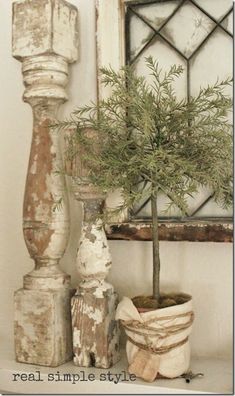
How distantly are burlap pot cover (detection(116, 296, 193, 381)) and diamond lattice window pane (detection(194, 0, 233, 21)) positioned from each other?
0.53 m

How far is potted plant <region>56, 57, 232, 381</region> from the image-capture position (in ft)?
2.77

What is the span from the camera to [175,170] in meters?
0.85

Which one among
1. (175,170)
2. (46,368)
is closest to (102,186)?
(175,170)

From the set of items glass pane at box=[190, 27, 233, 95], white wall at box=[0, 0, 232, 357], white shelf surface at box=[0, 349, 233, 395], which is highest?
glass pane at box=[190, 27, 233, 95]

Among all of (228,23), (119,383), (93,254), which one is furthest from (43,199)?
(228,23)

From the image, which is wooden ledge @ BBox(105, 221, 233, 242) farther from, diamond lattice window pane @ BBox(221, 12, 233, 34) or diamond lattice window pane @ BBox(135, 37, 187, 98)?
diamond lattice window pane @ BBox(221, 12, 233, 34)

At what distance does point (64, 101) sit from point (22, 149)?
6.5 inches

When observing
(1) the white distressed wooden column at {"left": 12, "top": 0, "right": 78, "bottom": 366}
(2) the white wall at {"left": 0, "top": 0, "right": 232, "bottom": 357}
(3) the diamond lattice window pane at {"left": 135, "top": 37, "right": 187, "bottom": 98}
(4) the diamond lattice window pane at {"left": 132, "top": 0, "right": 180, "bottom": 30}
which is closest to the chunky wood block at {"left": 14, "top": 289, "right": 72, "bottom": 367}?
(1) the white distressed wooden column at {"left": 12, "top": 0, "right": 78, "bottom": 366}

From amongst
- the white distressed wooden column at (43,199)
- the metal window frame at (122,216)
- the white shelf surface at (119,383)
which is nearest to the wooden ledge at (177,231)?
the metal window frame at (122,216)

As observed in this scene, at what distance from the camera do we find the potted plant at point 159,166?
845 mm

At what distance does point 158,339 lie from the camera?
851mm

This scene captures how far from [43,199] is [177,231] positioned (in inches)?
10.1

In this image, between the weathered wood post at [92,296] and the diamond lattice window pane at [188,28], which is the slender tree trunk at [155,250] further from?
the diamond lattice window pane at [188,28]

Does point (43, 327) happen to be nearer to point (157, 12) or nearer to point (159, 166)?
point (159, 166)
